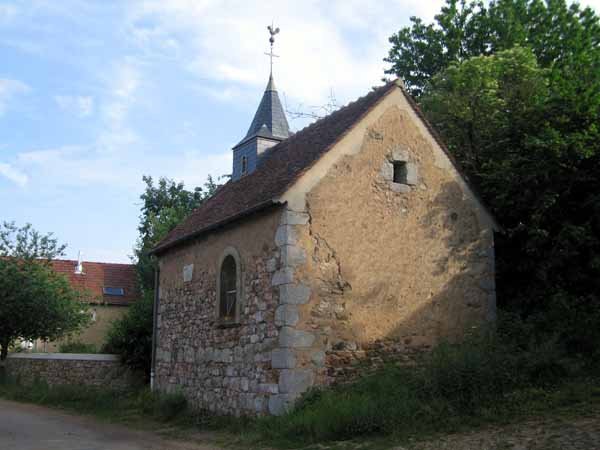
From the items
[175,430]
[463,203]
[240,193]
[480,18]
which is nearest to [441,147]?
[463,203]

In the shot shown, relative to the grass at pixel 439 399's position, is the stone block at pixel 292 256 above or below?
above

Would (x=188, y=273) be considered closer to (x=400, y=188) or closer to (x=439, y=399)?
(x=400, y=188)

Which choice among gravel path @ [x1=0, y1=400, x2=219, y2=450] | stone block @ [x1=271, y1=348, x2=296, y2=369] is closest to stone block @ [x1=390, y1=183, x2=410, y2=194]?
stone block @ [x1=271, y1=348, x2=296, y2=369]

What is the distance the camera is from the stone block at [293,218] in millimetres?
11922

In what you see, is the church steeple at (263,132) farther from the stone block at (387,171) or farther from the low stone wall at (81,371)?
the low stone wall at (81,371)

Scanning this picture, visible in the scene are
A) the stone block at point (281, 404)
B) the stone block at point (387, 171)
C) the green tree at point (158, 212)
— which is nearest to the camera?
the stone block at point (281, 404)

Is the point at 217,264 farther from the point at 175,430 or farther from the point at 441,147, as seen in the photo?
the point at 441,147

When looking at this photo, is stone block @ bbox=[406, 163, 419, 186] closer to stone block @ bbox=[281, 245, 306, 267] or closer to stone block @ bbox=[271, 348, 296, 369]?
stone block @ bbox=[281, 245, 306, 267]

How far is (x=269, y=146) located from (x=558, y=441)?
1126 cm

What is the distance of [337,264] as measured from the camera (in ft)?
40.2

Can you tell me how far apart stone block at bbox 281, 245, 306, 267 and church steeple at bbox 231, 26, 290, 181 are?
19.1ft

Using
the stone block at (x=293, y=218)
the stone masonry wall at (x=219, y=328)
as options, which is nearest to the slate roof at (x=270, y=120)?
the stone masonry wall at (x=219, y=328)

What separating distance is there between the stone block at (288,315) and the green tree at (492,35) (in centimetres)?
1175

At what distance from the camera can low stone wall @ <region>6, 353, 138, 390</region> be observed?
19.0m
